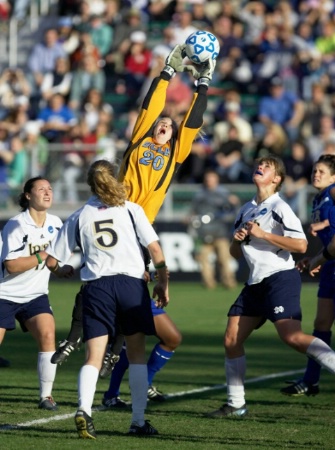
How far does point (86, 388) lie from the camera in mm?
7812

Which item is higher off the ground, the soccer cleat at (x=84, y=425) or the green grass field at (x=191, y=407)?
the soccer cleat at (x=84, y=425)

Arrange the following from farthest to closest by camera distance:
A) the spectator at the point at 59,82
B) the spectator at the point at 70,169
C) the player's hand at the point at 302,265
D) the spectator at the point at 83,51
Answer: the spectator at the point at 83,51 → the spectator at the point at 59,82 → the spectator at the point at 70,169 → the player's hand at the point at 302,265

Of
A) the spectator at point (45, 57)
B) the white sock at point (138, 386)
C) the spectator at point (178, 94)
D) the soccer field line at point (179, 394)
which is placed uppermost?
the spectator at point (45, 57)

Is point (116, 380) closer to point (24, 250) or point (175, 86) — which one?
point (24, 250)

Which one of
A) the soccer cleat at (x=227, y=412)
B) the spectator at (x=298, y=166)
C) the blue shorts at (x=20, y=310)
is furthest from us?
the spectator at (x=298, y=166)

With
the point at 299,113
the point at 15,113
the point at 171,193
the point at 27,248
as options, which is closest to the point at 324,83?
the point at 299,113

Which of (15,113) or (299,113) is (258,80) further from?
(15,113)

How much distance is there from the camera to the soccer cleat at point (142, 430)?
26.6 feet

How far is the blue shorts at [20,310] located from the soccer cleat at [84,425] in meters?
1.88

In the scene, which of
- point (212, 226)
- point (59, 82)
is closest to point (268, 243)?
point (212, 226)

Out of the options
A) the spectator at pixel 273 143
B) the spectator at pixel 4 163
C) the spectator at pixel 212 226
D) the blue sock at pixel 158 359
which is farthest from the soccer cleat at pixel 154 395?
the spectator at pixel 4 163

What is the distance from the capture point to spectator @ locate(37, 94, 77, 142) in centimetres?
2409

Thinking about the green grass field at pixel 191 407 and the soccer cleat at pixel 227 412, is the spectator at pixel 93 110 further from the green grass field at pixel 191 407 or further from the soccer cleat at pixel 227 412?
the soccer cleat at pixel 227 412

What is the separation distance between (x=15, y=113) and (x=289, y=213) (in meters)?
16.6
